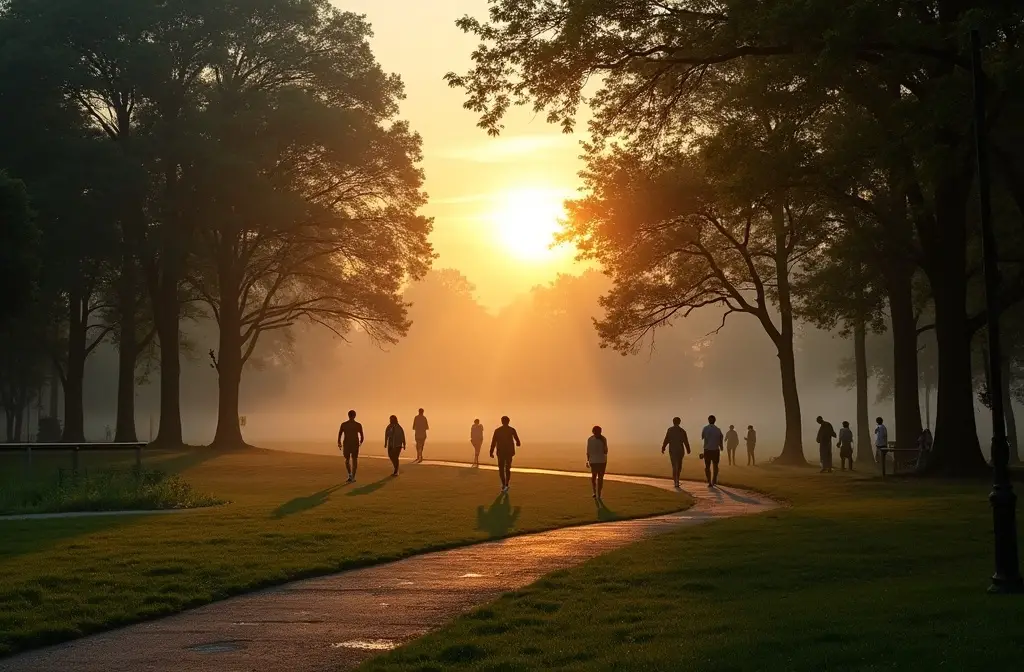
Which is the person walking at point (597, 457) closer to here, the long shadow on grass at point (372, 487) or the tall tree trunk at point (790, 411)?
the long shadow on grass at point (372, 487)

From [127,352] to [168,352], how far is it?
10.5ft

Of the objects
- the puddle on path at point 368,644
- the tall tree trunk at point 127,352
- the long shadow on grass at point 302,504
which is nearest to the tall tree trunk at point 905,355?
the long shadow on grass at point 302,504

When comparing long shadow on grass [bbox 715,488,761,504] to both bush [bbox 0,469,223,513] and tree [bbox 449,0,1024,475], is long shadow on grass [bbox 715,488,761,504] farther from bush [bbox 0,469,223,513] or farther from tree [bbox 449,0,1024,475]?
bush [bbox 0,469,223,513]

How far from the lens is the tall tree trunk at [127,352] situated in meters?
49.6

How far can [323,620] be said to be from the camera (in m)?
10.9

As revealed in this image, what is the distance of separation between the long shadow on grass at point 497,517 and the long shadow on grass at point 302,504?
3469 mm

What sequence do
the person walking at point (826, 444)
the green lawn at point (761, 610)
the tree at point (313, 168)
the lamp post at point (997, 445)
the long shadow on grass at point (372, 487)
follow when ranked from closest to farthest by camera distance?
the green lawn at point (761, 610) → the lamp post at point (997, 445) → the long shadow on grass at point (372, 487) → the person walking at point (826, 444) → the tree at point (313, 168)

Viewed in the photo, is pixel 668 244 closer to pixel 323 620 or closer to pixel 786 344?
pixel 786 344

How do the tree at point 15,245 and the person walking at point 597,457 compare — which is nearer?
the person walking at point 597,457

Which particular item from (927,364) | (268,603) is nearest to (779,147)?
(268,603)

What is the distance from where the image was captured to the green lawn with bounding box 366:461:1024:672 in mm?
8508

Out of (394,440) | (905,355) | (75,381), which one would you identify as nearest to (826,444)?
(905,355)

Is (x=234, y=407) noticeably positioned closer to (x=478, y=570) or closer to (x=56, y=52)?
(x=56, y=52)

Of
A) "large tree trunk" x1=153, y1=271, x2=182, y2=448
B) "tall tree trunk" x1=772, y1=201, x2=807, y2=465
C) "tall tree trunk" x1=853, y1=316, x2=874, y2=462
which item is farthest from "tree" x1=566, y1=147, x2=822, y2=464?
"large tree trunk" x1=153, y1=271, x2=182, y2=448
